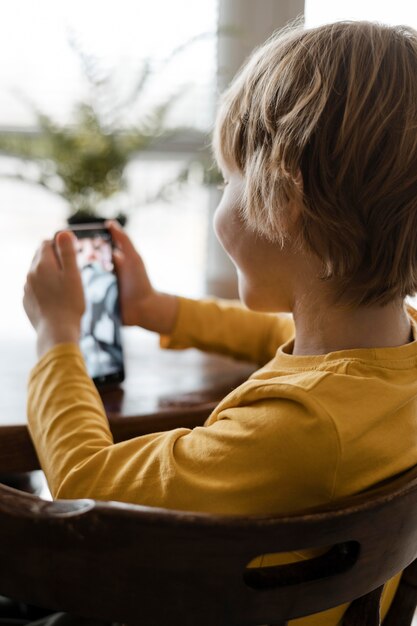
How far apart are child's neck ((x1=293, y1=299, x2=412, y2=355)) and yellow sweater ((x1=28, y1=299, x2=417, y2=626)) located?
28mm

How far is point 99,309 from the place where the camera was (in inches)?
43.9

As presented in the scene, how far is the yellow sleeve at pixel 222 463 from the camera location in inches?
28.1

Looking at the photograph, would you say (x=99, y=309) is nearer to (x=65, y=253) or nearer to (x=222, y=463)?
(x=65, y=253)

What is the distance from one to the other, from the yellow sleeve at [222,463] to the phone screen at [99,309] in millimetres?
271

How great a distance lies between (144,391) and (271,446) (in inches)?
16.9

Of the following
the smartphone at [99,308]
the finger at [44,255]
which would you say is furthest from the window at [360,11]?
the finger at [44,255]

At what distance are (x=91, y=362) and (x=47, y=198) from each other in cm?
114

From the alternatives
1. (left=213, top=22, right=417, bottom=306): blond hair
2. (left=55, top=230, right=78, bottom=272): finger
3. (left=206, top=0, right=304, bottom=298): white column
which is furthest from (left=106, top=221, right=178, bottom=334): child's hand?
(left=206, top=0, right=304, bottom=298): white column

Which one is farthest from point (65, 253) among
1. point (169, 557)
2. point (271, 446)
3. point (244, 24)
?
point (244, 24)

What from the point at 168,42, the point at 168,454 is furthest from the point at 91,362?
the point at 168,42

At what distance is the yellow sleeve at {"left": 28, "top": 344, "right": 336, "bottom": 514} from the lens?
0.71m

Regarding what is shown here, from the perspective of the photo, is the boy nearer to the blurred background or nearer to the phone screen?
the phone screen

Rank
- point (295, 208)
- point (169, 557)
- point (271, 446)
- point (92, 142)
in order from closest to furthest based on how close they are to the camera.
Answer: point (169, 557) < point (271, 446) < point (295, 208) < point (92, 142)

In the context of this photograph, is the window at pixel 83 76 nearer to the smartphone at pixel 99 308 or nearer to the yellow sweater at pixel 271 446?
the smartphone at pixel 99 308
